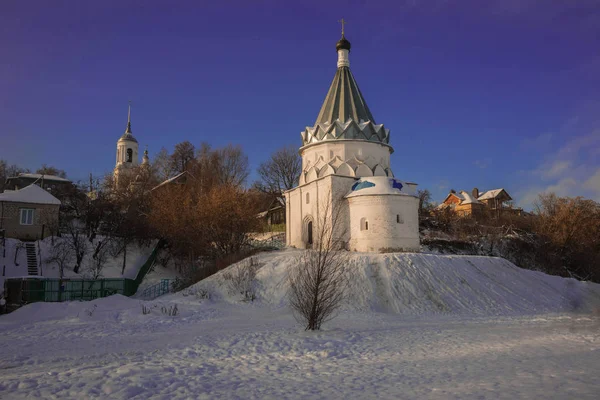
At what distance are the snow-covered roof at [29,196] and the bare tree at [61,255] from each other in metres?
3.00

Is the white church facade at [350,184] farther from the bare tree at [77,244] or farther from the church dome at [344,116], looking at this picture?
the bare tree at [77,244]

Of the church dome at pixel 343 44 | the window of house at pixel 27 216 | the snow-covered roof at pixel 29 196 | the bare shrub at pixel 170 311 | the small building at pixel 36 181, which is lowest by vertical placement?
the bare shrub at pixel 170 311

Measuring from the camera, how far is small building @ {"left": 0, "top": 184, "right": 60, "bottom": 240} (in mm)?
25422

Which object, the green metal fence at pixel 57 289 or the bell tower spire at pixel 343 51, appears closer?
the green metal fence at pixel 57 289

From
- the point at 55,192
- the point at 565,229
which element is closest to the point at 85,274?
the point at 55,192

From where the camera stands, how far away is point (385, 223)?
24.0m

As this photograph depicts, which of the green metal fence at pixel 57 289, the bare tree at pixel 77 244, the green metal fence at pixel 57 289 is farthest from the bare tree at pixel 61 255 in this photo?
the green metal fence at pixel 57 289

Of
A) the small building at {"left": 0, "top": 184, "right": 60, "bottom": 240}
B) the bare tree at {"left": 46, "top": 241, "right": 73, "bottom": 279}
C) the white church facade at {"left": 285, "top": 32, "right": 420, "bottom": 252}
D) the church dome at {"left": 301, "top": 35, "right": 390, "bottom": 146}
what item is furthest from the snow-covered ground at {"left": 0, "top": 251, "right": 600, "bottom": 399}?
the small building at {"left": 0, "top": 184, "right": 60, "bottom": 240}

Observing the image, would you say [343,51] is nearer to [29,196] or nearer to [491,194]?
[29,196]

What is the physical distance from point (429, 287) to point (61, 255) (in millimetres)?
20239

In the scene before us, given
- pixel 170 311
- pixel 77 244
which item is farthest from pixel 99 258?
pixel 170 311

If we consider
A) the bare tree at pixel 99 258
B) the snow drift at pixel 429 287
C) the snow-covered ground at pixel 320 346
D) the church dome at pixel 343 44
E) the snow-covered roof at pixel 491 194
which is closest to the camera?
the snow-covered ground at pixel 320 346

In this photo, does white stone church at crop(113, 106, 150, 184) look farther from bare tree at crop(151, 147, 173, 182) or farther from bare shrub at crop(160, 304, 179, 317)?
bare shrub at crop(160, 304, 179, 317)

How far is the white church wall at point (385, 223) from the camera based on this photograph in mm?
24000
